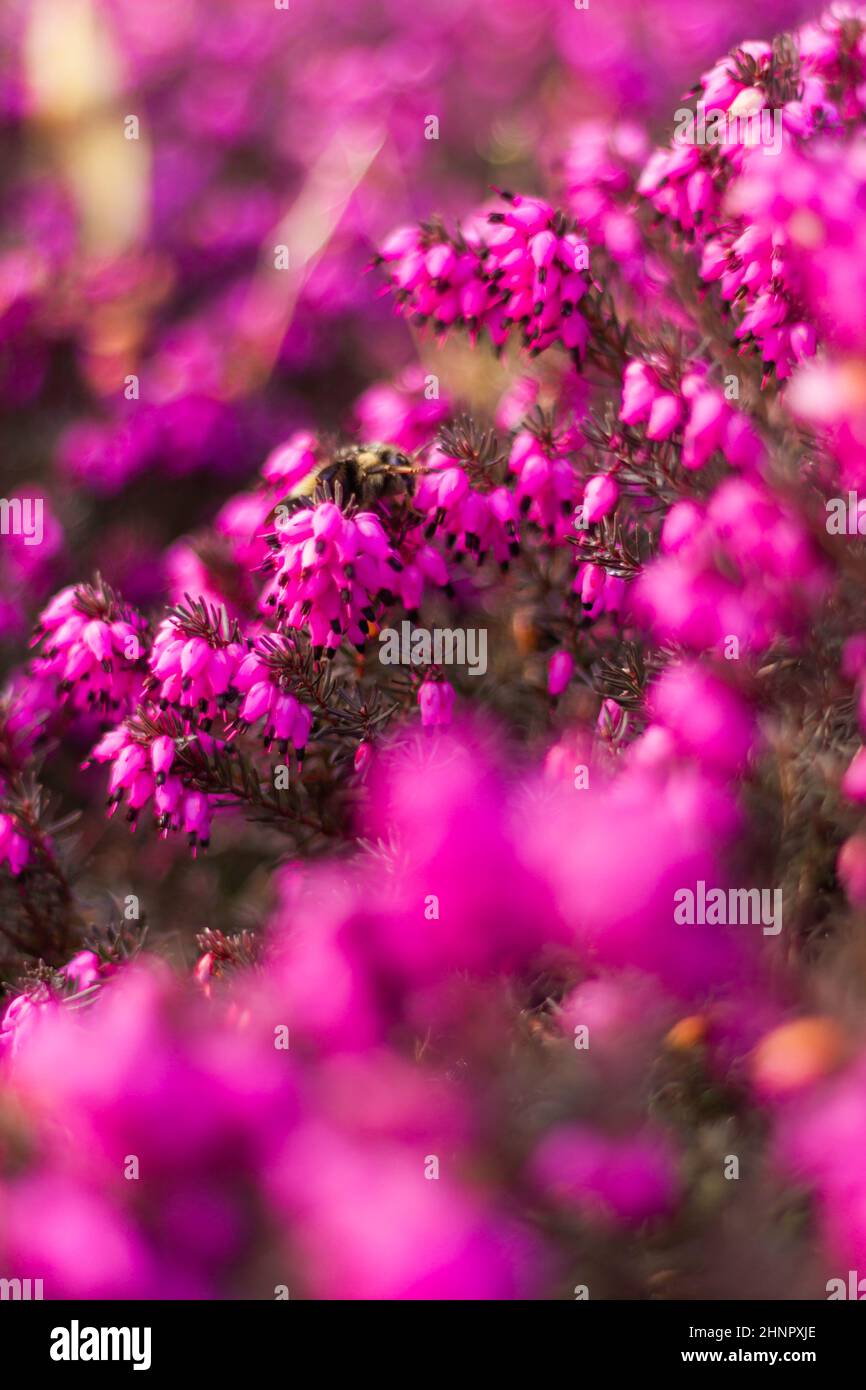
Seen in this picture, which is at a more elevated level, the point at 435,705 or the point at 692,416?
the point at 692,416

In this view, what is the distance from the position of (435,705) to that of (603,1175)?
2.16 ft

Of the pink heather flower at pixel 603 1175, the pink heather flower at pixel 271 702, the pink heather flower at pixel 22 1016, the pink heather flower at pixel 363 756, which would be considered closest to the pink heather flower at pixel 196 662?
the pink heather flower at pixel 271 702

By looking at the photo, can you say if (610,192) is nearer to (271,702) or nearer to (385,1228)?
(271,702)

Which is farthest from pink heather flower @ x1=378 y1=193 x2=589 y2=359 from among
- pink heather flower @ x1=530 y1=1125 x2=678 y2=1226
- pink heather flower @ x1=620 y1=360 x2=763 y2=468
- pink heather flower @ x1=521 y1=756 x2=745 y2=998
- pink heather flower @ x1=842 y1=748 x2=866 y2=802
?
pink heather flower @ x1=530 y1=1125 x2=678 y2=1226

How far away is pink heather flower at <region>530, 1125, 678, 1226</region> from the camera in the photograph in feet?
2.48

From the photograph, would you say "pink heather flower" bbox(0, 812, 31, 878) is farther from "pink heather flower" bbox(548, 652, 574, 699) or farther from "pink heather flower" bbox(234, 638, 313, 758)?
"pink heather flower" bbox(548, 652, 574, 699)

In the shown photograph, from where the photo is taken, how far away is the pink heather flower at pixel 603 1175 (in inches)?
29.8

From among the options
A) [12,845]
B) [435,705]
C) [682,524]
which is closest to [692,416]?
[682,524]

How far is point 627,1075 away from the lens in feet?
2.67

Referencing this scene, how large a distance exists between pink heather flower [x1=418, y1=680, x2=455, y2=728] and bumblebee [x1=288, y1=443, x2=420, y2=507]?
234 millimetres

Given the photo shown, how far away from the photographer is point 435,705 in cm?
134

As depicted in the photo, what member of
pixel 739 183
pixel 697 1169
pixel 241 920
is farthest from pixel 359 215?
pixel 697 1169
